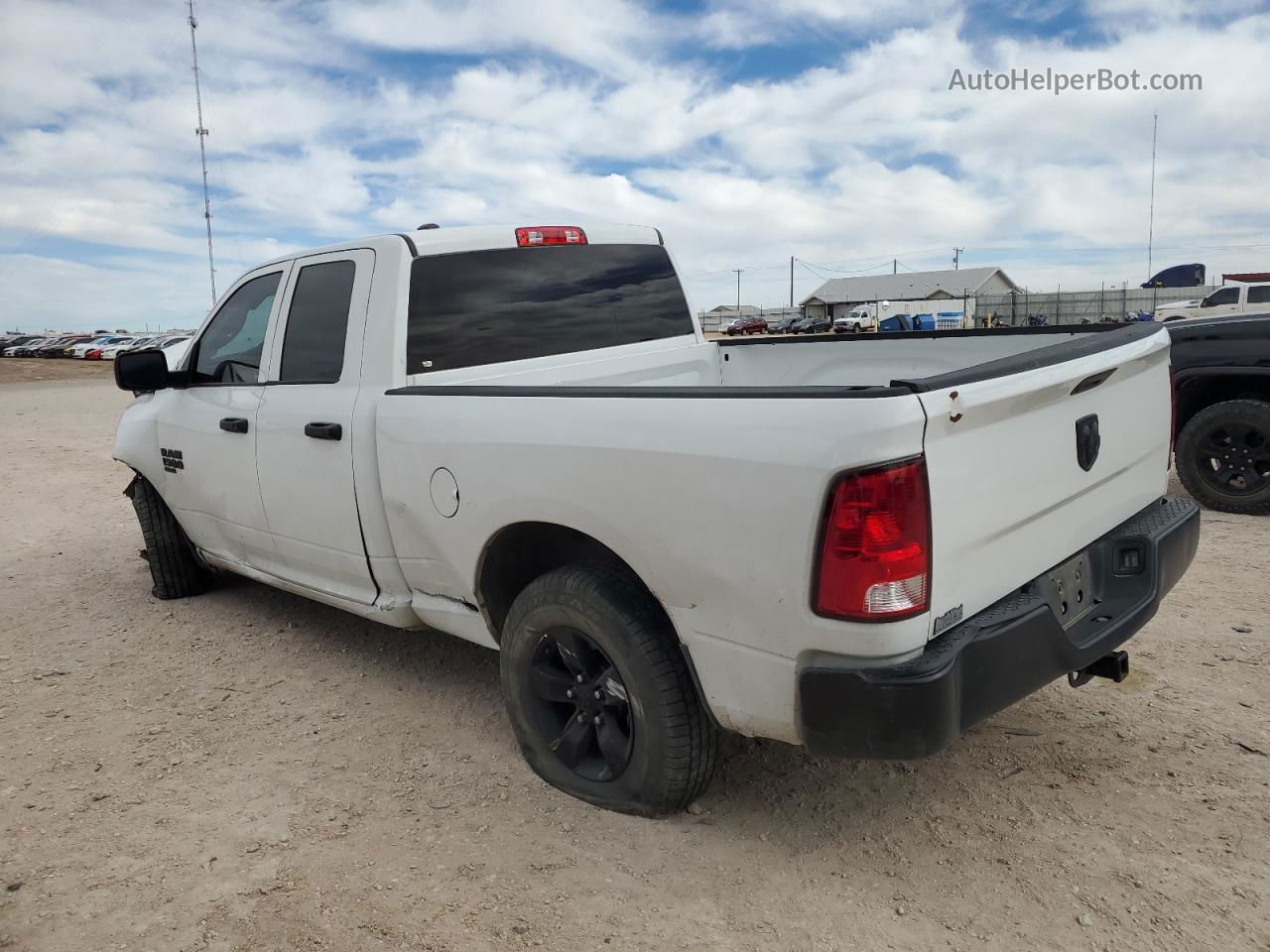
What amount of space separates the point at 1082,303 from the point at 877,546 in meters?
57.1

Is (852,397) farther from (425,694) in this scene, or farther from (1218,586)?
(1218,586)

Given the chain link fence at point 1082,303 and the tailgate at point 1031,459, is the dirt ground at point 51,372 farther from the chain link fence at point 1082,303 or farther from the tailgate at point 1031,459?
the chain link fence at point 1082,303

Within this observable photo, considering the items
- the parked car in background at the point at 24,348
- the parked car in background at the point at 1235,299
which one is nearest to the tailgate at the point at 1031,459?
the parked car in background at the point at 1235,299

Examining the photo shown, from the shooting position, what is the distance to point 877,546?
7.24 feet

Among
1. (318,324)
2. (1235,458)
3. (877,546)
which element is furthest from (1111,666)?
(1235,458)

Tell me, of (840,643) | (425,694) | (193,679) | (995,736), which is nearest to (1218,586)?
(995,736)

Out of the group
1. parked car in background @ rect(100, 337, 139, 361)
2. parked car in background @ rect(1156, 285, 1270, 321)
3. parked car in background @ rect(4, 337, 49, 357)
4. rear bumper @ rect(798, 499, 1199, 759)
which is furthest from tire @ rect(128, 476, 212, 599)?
parked car in background @ rect(4, 337, 49, 357)

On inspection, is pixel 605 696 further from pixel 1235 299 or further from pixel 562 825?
pixel 1235 299

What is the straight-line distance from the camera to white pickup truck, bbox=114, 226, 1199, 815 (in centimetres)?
227

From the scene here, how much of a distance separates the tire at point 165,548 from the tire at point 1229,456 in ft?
21.0

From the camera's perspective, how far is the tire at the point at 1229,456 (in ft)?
20.9

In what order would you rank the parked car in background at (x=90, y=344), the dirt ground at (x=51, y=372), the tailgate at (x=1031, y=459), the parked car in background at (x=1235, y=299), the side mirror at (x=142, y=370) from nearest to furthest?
the tailgate at (x=1031, y=459), the side mirror at (x=142, y=370), the parked car in background at (x=1235, y=299), the dirt ground at (x=51, y=372), the parked car in background at (x=90, y=344)

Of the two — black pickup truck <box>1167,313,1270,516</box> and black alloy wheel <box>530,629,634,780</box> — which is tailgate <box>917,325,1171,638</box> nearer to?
black alloy wheel <box>530,629,634,780</box>

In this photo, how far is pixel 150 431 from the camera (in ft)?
16.6
